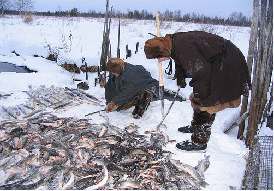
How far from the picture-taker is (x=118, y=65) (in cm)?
498

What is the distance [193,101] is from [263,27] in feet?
5.44

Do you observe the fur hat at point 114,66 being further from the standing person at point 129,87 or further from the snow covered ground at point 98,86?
the snow covered ground at point 98,86

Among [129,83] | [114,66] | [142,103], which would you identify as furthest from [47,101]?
[142,103]

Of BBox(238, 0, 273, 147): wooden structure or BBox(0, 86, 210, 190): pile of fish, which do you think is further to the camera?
BBox(238, 0, 273, 147): wooden structure

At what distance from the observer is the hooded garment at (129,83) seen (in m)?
4.93

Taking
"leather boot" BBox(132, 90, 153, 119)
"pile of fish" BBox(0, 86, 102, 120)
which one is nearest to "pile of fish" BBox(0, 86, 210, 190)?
"pile of fish" BBox(0, 86, 102, 120)

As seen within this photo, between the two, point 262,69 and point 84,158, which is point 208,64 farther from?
point 84,158

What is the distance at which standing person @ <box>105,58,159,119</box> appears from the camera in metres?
4.95

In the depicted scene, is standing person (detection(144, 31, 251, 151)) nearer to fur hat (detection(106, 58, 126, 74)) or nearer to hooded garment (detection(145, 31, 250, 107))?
hooded garment (detection(145, 31, 250, 107))

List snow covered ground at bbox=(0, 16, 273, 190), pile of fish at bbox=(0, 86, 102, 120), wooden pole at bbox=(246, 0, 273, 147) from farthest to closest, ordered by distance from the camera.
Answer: pile of fish at bbox=(0, 86, 102, 120), wooden pole at bbox=(246, 0, 273, 147), snow covered ground at bbox=(0, 16, 273, 190)

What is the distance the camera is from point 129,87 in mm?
4988

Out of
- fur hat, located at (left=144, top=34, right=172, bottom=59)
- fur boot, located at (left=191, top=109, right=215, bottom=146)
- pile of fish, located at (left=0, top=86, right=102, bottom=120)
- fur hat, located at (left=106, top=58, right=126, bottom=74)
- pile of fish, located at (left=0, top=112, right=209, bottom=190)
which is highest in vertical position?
fur hat, located at (left=144, top=34, right=172, bottom=59)

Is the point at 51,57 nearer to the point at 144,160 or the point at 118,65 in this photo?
the point at 118,65

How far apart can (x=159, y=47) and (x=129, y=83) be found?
6.49 ft
